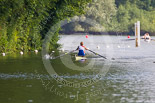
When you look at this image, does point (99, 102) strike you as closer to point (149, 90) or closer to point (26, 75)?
point (149, 90)

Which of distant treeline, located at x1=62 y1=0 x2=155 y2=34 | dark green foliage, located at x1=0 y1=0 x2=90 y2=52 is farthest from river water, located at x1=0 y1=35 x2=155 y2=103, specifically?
distant treeline, located at x1=62 y1=0 x2=155 y2=34

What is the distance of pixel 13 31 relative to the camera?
1587 inches

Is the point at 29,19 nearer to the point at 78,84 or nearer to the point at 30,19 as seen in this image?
the point at 30,19

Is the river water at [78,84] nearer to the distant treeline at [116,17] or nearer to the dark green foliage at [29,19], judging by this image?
the dark green foliage at [29,19]

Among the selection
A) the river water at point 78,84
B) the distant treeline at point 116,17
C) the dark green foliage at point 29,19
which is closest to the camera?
the river water at point 78,84

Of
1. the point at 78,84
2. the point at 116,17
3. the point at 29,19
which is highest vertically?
the point at 116,17

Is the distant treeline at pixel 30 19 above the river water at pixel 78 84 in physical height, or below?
above

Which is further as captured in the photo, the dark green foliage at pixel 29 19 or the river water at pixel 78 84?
the dark green foliage at pixel 29 19

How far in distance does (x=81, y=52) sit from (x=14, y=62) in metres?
5.93

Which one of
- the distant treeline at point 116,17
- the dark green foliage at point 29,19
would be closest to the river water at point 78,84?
the dark green foliage at point 29,19

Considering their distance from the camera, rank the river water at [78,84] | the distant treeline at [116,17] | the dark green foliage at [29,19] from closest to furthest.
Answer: the river water at [78,84]
the dark green foliage at [29,19]
the distant treeline at [116,17]

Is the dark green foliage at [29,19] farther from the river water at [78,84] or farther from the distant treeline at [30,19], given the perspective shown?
the river water at [78,84]

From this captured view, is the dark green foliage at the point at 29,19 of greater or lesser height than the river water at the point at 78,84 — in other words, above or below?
above

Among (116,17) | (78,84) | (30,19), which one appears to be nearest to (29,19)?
(30,19)
